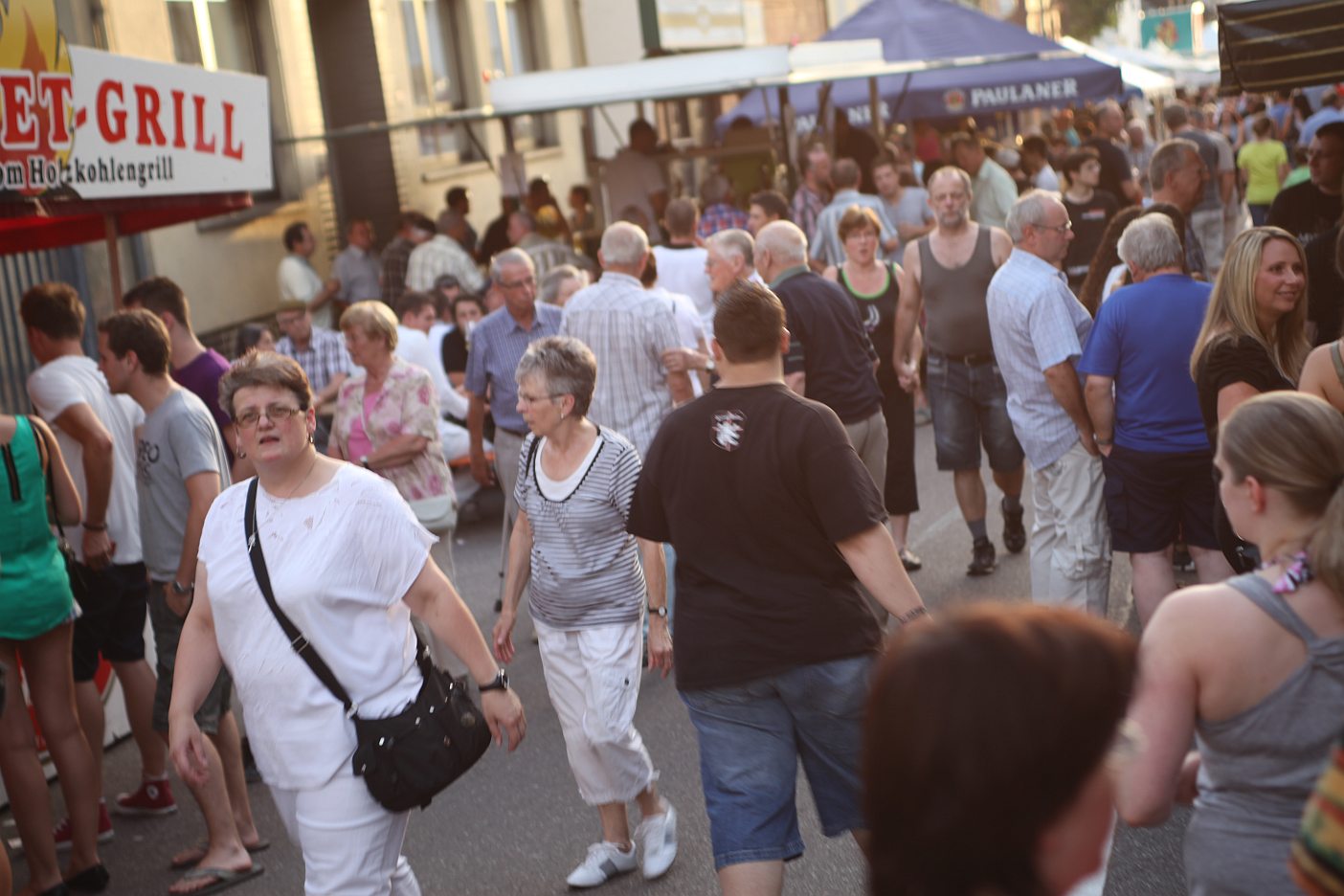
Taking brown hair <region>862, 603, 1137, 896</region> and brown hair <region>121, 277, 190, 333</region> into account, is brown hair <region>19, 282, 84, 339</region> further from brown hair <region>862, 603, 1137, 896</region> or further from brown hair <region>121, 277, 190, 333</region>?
brown hair <region>862, 603, 1137, 896</region>

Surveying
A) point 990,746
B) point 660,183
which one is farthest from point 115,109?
point 660,183

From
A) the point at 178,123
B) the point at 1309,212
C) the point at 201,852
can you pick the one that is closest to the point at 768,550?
the point at 201,852

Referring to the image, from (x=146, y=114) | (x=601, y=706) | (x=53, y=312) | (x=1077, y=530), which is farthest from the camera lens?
(x=146, y=114)

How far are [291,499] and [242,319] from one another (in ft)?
36.9

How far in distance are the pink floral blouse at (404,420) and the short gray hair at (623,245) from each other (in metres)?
1.09

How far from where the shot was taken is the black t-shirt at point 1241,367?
16.6 feet

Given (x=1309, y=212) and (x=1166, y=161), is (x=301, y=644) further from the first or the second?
(x=1309, y=212)

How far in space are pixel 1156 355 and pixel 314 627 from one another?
3395 mm

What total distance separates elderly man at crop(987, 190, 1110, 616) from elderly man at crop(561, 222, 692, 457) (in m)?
1.66

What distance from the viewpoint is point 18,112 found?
19.3ft

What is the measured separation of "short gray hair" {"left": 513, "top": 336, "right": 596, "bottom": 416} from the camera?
17.4 feet

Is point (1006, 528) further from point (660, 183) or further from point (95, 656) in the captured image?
point (660, 183)

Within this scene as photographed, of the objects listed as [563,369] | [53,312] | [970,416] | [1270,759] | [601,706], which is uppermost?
[53,312]

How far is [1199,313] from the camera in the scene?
585 centimetres
